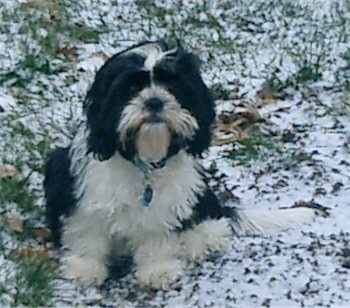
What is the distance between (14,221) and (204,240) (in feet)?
2.71

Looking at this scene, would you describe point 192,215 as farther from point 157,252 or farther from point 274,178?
point 274,178

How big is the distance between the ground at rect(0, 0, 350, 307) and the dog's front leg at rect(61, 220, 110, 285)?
2.1 inches

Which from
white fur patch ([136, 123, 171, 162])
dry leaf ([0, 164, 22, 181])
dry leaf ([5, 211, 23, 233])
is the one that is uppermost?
white fur patch ([136, 123, 171, 162])

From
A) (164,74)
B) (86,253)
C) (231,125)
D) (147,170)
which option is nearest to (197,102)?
(164,74)

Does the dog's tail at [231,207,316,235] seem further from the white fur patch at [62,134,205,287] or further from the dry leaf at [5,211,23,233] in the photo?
the dry leaf at [5,211,23,233]

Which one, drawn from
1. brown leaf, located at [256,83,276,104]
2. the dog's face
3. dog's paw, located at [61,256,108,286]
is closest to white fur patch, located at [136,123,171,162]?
the dog's face

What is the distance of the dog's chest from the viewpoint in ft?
15.6

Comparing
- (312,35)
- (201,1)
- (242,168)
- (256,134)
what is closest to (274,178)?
(242,168)

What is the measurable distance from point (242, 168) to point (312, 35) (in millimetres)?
1971

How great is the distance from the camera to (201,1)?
816 cm

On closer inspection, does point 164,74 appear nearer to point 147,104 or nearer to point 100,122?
point 147,104

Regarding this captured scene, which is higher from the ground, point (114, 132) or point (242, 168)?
point (114, 132)

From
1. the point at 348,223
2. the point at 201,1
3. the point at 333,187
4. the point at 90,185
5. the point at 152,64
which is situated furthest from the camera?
the point at 201,1

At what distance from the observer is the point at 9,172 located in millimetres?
5496
